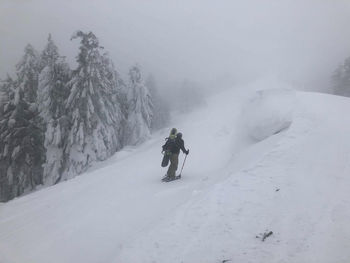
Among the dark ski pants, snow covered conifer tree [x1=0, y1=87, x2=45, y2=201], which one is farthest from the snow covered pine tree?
the dark ski pants

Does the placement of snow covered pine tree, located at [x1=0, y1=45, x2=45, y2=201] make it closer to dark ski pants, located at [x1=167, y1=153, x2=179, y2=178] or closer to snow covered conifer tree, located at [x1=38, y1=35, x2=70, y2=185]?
snow covered conifer tree, located at [x1=38, y1=35, x2=70, y2=185]

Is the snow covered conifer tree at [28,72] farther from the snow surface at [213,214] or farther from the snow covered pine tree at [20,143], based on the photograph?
the snow surface at [213,214]

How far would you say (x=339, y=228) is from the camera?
6578 millimetres

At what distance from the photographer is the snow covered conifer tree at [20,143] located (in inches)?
1102

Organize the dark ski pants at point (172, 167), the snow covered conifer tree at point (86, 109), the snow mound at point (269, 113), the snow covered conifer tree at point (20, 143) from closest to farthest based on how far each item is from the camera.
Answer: the dark ski pants at point (172, 167)
the snow mound at point (269, 113)
the snow covered conifer tree at point (86, 109)
the snow covered conifer tree at point (20, 143)

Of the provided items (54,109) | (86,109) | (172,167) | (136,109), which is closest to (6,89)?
(54,109)

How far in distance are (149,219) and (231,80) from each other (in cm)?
Answer: 11637

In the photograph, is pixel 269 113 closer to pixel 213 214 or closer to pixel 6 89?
pixel 213 214

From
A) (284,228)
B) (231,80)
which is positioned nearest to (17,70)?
(284,228)

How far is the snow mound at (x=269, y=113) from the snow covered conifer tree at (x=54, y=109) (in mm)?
16220

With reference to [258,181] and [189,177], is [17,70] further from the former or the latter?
[258,181]

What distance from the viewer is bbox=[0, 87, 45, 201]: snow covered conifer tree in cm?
2798

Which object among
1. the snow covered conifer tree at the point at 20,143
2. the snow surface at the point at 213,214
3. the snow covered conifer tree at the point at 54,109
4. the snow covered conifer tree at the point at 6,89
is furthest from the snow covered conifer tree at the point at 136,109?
the snow surface at the point at 213,214

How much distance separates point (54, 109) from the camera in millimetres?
30016
